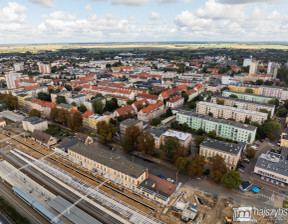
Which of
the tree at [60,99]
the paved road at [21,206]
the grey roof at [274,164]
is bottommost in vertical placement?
the paved road at [21,206]

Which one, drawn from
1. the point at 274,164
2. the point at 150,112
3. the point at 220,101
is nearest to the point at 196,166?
the point at 274,164

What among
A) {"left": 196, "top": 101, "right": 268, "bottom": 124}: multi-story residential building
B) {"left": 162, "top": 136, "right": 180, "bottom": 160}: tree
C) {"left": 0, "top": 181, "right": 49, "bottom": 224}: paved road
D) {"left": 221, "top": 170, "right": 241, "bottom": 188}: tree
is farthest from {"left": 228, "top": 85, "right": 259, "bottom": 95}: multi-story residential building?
{"left": 0, "top": 181, "right": 49, "bottom": 224}: paved road

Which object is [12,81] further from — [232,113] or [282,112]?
[282,112]

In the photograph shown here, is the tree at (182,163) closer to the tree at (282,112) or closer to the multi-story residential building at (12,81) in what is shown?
the tree at (282,112)

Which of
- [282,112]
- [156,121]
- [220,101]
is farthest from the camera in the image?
[220,101]

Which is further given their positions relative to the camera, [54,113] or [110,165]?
[54,113]

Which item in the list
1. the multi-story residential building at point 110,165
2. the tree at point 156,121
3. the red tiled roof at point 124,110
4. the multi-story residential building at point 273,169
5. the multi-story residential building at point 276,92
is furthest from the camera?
the multi-story residential building at point 276,92

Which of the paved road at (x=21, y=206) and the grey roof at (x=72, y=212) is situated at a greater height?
the grey roof at (x=72, y=212)

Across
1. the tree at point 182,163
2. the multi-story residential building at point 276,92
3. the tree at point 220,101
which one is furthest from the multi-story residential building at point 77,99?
the multi-story residential building at point 276,92
